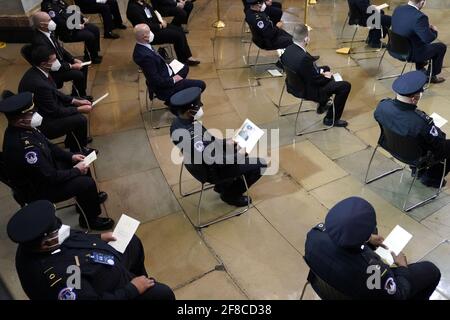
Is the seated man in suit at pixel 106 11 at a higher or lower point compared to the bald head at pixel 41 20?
lower

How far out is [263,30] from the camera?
5.69 m

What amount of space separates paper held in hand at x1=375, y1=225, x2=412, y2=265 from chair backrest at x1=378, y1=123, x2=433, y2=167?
101 cm

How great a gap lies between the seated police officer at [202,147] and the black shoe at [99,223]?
0.89m

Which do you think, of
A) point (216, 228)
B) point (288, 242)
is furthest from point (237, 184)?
point (288, 242)

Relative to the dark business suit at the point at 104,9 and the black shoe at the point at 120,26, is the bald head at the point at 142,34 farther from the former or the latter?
the black shoe at the point at 120,26

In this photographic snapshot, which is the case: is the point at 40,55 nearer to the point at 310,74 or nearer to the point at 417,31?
the point at 310,74

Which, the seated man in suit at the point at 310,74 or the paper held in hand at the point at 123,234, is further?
the seated man in suit at the point at 310,74

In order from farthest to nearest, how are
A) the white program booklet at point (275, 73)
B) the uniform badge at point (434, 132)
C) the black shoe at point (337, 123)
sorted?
the white program booklet at point (275, 73)
the black shoe at point (337, 123)
the uniform badge at point (434, 132)

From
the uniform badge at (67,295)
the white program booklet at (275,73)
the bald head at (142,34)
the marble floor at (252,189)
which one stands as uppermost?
the bald head at (142,34)

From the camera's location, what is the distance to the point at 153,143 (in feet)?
15.5

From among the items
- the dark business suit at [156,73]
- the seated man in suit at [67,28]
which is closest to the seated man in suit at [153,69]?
the dark business suit at [156,73]

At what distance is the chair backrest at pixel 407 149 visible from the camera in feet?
11.5

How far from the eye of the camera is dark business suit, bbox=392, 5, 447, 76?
17.3 ft

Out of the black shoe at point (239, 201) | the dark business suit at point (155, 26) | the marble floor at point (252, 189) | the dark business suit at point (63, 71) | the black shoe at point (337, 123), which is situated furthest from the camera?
the dark business suit at point (155, 26)
